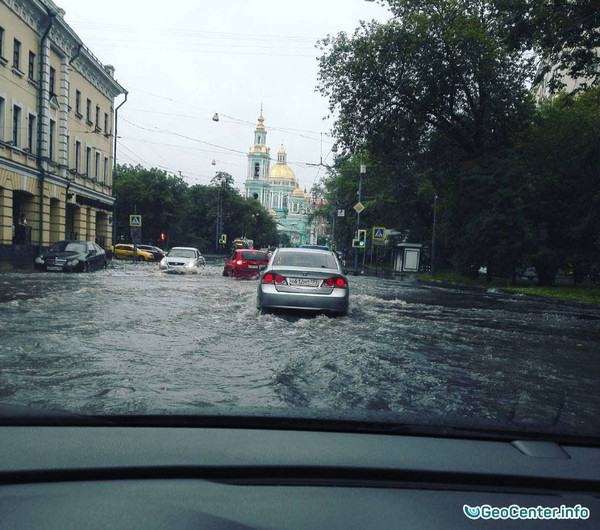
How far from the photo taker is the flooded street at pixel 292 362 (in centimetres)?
442

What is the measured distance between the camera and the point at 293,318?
1027cm

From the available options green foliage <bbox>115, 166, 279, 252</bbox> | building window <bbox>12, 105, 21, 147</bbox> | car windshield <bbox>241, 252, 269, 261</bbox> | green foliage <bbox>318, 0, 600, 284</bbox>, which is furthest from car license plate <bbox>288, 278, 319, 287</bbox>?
green foliage <bbox>115, 166, 279, 252</bbox>

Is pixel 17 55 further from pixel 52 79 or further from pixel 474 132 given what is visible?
pixel 474 132

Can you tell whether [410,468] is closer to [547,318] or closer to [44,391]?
[44,391]

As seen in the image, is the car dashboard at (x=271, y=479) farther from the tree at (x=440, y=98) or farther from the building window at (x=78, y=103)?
the building window at (x=78, y=103)

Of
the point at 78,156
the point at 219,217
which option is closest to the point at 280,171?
the point at 219,217

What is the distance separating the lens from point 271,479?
1.93 metres

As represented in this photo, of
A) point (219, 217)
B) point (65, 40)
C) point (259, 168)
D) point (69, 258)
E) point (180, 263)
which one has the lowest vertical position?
point (180, 263)

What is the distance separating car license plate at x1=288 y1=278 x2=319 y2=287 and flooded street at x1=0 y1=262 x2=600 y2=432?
0.56m

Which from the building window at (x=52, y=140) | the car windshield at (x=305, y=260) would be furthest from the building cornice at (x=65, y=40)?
the car windshield at (x=305, y=260)

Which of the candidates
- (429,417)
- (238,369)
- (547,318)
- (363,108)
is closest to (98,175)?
(363,108)

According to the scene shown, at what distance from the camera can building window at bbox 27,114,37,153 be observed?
28367 millimetres

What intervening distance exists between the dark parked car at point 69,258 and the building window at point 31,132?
5726 millimetres

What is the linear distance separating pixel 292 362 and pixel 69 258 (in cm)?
2076
